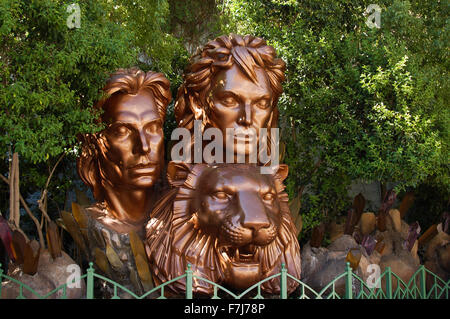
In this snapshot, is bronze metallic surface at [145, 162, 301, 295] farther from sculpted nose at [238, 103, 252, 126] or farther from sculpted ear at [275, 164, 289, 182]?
sculpted nose at [238, 103, 252, 126]

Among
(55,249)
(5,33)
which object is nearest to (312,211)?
(55,249)

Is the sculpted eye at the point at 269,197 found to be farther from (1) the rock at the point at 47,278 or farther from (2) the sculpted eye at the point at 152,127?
(1) the rock at the point at 47,278

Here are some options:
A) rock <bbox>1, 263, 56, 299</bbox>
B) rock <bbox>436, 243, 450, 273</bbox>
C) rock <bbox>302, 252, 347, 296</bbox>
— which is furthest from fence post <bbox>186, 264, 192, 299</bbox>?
rock <bbox>436, 243, 450, 273</bbox>

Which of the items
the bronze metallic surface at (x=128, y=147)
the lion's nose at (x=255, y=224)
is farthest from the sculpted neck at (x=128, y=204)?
the lion's nose at (x=255, y=224)

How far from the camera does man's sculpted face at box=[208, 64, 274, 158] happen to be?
5582mm

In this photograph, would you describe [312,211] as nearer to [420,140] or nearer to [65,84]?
[420,140]

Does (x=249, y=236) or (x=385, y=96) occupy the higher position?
(x=385, y=96)

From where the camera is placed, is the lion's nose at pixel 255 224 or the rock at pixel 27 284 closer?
the lion's nose at pixel 255 224

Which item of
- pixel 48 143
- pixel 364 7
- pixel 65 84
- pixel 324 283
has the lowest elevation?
pixel 324 283

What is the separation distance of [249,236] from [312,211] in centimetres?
284

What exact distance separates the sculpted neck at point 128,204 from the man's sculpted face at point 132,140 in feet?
0.33

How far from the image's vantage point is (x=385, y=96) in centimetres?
681

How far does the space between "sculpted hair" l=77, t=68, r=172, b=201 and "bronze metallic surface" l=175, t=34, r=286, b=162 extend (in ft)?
0.97

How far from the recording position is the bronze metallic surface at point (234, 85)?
5.61 meters
